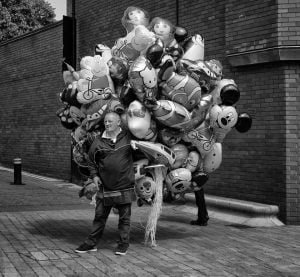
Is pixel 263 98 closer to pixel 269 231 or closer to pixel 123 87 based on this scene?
pixel 269 231

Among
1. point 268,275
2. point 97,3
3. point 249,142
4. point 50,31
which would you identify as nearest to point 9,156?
point 50,31

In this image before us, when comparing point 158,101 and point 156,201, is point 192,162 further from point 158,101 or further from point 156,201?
point 158,101

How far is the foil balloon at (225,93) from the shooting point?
254 inches

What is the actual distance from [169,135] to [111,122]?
744mm

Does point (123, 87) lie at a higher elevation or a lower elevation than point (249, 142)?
higher

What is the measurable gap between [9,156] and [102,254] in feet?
40.5

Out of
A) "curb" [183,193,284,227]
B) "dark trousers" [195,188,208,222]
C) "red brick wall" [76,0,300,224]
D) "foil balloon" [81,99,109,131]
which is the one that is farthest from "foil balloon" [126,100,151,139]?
"red brick wall" [76,0,300,224]

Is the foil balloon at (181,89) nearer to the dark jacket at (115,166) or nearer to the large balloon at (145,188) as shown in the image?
the dark jacket at (115,166)

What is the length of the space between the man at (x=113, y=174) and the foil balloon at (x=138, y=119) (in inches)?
6.8

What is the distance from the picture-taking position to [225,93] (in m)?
6.45

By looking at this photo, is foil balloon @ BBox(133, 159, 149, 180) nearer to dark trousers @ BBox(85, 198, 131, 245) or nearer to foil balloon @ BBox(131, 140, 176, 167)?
foil balloon @ BBox(131, 140, 176, 167)

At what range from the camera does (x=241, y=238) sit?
7.14m

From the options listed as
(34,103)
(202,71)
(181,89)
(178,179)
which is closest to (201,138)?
(178,179)

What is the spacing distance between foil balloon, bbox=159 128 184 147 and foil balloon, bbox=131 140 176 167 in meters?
0.10
